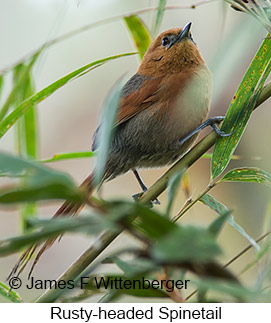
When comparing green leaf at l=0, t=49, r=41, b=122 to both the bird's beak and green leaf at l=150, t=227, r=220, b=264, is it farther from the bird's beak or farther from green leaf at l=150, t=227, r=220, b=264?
green leaf at l=150, t=227, r=220, b=264

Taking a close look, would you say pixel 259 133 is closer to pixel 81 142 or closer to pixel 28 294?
pixel 81 142

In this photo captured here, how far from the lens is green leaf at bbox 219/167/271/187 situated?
1035 millimetres

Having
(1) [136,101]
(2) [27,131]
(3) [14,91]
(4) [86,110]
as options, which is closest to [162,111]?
(1) [136,101]

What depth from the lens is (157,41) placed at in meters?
1.94

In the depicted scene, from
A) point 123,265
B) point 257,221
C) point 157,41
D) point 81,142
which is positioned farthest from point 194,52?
point 81,142

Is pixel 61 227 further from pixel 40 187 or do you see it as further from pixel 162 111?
pixel 162 111

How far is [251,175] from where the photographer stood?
106cm

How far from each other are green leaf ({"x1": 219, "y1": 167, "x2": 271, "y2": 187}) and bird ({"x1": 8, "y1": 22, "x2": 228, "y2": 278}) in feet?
1.82

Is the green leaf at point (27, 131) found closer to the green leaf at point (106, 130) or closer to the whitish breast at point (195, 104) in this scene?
the whitish breast at point (195, 104)

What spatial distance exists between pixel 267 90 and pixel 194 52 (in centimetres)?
93

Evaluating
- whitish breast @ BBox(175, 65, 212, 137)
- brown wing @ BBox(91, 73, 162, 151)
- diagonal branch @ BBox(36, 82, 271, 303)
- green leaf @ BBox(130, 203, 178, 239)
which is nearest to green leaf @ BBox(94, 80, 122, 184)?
green leaf @ BBox(130, 203, 178, 239)

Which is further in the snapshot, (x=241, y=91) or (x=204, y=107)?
(x=204, y=107)

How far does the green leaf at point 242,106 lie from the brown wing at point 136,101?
2.29 feet
